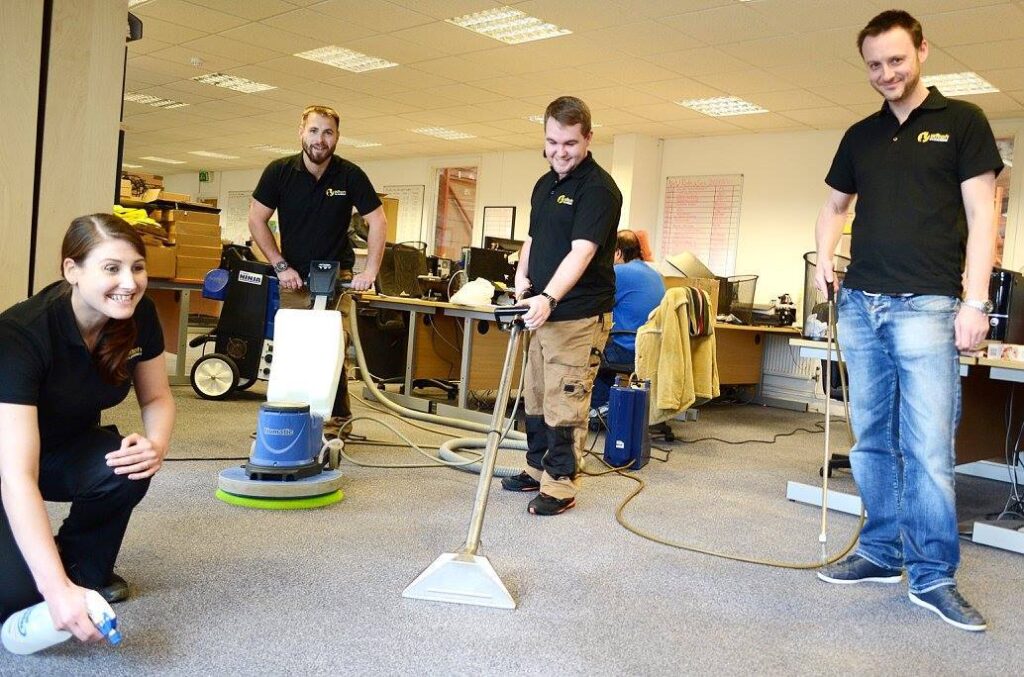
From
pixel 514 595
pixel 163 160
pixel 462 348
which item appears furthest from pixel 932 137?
pixel 163 160

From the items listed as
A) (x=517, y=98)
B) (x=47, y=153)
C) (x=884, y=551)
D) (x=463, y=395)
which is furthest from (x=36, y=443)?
(x=517, y=98)

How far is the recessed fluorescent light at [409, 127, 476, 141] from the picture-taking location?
34.4ft

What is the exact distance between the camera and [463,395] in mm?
4730

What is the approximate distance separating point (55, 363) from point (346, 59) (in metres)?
6.60

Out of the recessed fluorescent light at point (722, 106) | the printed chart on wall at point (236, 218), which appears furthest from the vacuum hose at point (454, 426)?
the printed chart on wall at point (236, 218)

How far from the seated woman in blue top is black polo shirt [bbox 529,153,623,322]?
1677 mm

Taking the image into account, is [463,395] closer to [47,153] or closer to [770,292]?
[47,153]

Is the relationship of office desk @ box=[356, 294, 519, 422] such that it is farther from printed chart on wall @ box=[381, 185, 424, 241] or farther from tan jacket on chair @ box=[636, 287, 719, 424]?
printed chart on wall @ box=[381, 185, 424, 241]

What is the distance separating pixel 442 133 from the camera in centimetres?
1071

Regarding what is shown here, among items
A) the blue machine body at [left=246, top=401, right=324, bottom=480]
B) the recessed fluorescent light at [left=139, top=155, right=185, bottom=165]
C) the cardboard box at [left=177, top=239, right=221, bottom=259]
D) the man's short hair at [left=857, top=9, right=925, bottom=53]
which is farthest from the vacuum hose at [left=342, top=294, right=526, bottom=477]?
the recessed fluorescent light at [left=139, top=155, right=185, bottom=165]

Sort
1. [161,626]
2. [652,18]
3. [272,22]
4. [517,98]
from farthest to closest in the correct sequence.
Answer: [517,98] → [272,22] → [652,18] → [161,626]

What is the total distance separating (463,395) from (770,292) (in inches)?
201

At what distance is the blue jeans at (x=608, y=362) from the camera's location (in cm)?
461

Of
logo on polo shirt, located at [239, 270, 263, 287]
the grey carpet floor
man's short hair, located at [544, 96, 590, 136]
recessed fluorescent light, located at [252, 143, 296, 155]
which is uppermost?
recessed fluorescent light, located at [252, 143, 296, 155]
